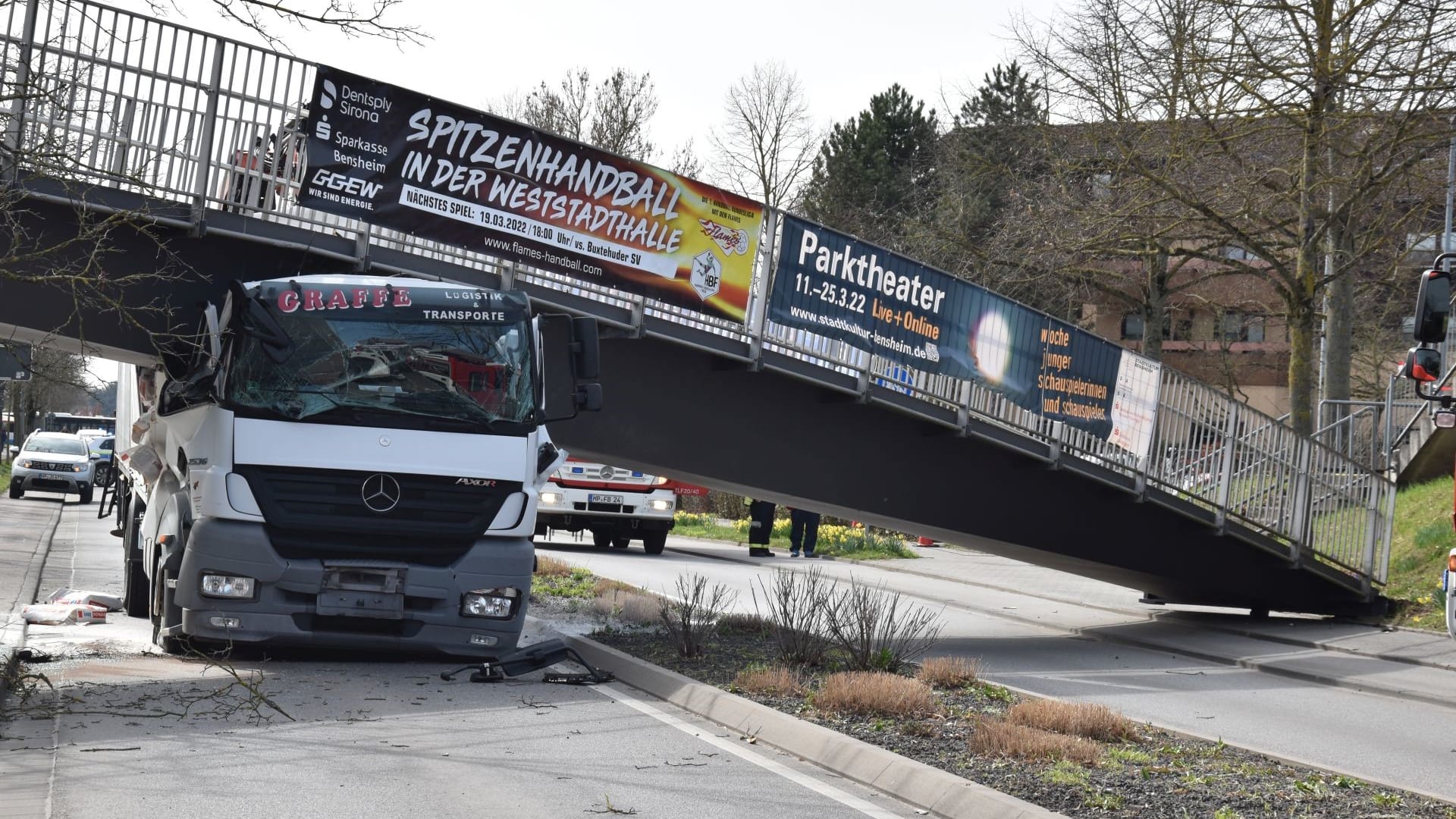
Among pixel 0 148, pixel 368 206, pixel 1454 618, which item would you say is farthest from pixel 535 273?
pixel 1454 618

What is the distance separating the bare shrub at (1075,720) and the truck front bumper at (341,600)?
12.6 feet

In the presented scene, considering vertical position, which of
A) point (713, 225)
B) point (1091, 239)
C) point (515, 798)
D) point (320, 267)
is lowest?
point (515, 798)

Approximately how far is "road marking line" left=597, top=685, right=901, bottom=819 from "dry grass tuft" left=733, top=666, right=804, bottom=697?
551 mm

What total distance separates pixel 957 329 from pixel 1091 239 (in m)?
8.60

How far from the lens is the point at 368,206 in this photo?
12562 mm

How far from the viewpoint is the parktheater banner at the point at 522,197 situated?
41.0 ft

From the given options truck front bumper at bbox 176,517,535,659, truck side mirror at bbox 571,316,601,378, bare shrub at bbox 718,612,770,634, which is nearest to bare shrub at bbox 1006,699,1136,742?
truck front bumper at bbox 176,517,535,659

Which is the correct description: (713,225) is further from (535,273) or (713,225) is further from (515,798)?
(515,798)

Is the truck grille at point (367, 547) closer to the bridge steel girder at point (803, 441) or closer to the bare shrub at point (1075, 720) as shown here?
the bridge steel girder at point (803, 441)

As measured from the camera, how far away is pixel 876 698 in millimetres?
8875

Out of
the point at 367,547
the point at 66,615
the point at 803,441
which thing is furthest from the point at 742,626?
the point at 66,615

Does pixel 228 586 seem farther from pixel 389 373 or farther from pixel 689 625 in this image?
pixel 689 625

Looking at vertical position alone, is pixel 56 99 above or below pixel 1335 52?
below

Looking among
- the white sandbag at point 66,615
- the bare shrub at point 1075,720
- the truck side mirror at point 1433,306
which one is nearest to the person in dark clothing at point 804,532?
the white sandbag at point 66,615
